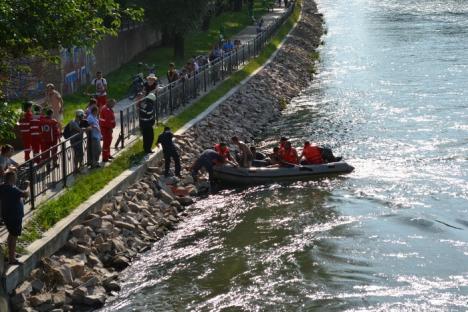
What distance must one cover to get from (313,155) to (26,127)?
9.47 meters

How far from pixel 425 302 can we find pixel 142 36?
3378 centimetres

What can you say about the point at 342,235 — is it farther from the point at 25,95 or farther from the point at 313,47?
the point at 313,47

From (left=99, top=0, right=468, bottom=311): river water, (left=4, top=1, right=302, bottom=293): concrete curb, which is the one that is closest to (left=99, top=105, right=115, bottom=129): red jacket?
(left=4, top=1, right=302, bottom=293): concrete curb

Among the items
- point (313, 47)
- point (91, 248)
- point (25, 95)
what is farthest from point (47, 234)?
point (313, 47)

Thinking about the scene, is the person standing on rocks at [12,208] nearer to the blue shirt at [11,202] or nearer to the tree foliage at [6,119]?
the blue shirt at [11,202]

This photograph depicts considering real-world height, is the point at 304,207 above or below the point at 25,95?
below

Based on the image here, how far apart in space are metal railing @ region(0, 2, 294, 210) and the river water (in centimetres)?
277

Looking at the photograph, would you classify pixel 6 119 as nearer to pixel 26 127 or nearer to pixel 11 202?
pixel 11 202

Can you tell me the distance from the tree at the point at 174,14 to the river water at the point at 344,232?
7.80 m

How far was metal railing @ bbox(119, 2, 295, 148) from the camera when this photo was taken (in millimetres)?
26547

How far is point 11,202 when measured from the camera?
15.0 meters

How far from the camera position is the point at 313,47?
61250 mm

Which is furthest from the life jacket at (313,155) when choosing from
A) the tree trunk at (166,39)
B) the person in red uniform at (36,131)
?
the tree trunk at (166,39)

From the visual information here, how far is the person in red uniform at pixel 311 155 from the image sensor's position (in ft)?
87.2
